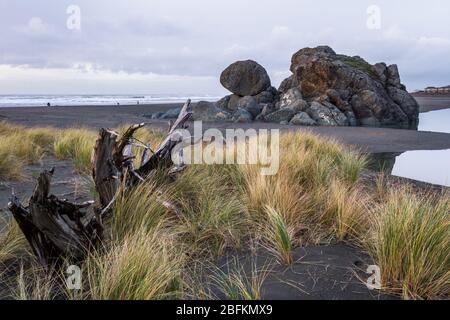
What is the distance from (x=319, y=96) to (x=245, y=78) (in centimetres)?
594

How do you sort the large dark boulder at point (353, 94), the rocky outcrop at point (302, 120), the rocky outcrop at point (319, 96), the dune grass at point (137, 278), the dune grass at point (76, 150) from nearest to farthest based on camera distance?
the dune grass at point (137, 278) < the dune grass at point (76, 150) < the rocky outcrop at point (302, 120) < the rocky outcrop at point (319, 96) < the large dark boulder at point (353, 94)

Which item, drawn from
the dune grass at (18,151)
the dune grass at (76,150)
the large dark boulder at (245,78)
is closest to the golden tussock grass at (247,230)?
the dune grass at (76,150)

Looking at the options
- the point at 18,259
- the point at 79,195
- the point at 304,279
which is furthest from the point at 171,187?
the point at 304,279

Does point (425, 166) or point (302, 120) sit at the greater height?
point (302, 120)

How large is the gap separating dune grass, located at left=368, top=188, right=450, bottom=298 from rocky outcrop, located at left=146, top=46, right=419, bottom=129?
19.1 metres

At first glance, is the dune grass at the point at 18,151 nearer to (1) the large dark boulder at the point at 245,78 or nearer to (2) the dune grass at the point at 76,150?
(2) the dune grass at the point at 76,150

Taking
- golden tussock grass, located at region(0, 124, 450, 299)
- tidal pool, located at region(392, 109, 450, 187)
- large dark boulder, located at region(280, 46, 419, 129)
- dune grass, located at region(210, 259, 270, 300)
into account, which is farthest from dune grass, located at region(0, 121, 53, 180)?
large dark boulder, located at region(280, 46, 419, 129)

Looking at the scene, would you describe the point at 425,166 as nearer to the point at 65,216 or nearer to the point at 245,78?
the point at 65,216

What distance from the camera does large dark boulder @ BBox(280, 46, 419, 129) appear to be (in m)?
25.2

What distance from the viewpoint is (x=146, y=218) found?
399 centimetres

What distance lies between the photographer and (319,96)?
1024 inches

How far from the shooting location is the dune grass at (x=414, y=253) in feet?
9.59

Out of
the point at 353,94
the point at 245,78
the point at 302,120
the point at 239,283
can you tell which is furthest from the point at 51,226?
the point at 245,78

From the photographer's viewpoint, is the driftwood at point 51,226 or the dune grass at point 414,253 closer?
the dune grass at point 414,253
